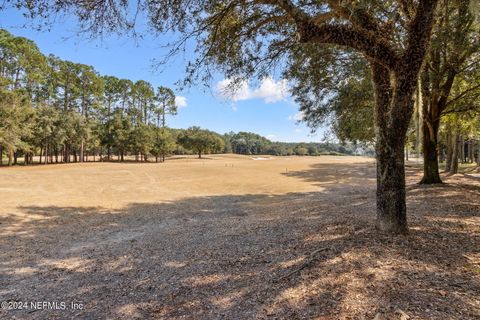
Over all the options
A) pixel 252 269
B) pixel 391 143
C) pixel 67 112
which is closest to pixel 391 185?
pixel 391 143

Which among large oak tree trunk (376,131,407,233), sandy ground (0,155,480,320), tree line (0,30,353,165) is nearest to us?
sandy ground (0,155,480,320)

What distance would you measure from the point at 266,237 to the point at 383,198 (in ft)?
8.18

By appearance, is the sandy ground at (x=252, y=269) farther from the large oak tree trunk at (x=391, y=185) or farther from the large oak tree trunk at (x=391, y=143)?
the large oak tree trunk at (x=391, y=143)

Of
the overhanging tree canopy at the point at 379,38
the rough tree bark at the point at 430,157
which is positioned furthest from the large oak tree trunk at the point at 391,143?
the rough tree bark at the point at 430,157

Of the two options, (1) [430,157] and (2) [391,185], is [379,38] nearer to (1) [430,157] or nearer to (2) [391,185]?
(2) [391,185]

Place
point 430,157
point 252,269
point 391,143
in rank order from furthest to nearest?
point 430,157 < point 391,143 < point 252,269

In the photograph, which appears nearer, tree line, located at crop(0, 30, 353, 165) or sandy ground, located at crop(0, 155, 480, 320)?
sandy ground, located at crop(0, 155, 480, 320)

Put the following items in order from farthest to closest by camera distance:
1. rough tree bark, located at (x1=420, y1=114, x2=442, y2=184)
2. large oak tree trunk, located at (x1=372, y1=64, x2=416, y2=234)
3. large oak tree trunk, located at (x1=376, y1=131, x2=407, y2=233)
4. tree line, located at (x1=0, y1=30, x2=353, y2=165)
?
tree line, located at (x1=0, y1=30, x2=353, y2=165)
rough tree bark, located at (x1=420, y1=114, x2=442, y2=184)
large oak tree trunk, located at (x1=376, y1=131, x2=407, y2=233)
large oak tree trunk, located at (x1=372, y1=64, x2=416, y2=234)

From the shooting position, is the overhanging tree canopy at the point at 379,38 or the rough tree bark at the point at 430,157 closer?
the overhanging tree canopy at the point at 379,38

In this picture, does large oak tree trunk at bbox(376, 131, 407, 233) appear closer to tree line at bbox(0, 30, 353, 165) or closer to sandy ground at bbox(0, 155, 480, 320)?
sandy ground at bbox(0, 155, 480, 320)

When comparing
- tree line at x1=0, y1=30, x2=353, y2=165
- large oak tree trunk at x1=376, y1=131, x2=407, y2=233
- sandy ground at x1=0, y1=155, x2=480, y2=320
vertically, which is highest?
tree line at x1=0, y1=30, x2=353, y2=165

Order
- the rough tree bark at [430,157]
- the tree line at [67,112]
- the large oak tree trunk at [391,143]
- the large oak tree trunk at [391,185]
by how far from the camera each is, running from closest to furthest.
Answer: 1. the large oak tree trunk at [391,143]
2. the large oak tree trunk at [391,185]
3. the rough tree bark at [430,157]
4. the tree line at [67,112]

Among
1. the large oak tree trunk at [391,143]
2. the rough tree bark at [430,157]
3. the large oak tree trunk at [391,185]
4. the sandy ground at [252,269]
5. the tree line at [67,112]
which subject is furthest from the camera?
the tree line at [67,112]

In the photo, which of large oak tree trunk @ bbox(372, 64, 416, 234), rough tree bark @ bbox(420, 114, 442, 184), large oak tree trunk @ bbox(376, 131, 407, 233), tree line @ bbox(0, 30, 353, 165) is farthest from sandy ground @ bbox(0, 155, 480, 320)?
tree line @ bbox(0, 30, 353, 165)
